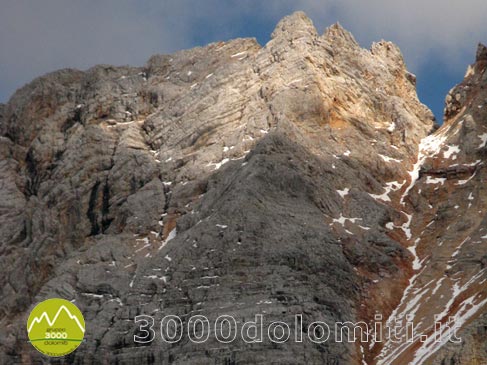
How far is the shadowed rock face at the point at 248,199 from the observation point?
9694 centimetres

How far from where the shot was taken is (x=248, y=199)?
10462cm

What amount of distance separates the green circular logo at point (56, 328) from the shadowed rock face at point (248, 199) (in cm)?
302

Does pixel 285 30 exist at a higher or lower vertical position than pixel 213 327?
higher

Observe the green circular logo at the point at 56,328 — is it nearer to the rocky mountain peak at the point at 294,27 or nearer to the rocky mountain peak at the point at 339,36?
the rocky mountain peak at the point at 294,27

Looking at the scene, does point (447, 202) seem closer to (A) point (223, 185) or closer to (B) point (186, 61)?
(A) point (223, 185)

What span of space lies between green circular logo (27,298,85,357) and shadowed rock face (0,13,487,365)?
3.02 meters

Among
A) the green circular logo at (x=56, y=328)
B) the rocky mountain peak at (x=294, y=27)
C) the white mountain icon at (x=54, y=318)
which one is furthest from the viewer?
the rocky mountain peak at (x=294, y=27)

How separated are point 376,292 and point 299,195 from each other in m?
12.3

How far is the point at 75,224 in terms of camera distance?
392 ft

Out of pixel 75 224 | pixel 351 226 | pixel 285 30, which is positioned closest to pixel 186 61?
pixel 285 30

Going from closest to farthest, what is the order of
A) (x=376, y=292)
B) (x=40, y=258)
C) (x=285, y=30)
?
(x=376, y=292) < (x=40, y=258) < (x=285, y=30)

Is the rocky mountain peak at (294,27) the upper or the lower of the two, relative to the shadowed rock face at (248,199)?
upper

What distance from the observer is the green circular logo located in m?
90.6

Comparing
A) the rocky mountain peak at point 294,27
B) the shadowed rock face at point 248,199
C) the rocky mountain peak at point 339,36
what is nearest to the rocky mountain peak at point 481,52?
the shadowed rock face at point 248,199
